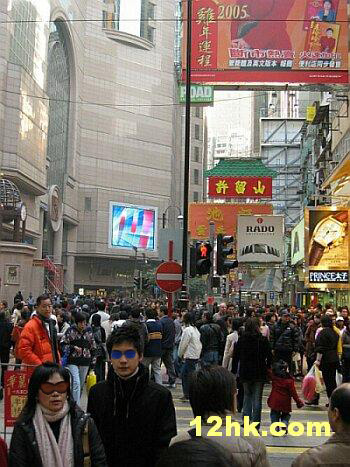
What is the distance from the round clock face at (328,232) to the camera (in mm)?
22391

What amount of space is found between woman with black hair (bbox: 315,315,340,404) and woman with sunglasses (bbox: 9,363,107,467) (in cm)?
837

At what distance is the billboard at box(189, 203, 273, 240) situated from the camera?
1067 inches

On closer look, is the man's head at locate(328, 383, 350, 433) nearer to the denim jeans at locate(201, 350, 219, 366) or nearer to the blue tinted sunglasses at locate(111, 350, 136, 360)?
the blue tinted sunglasses at locate(111, 350, 136, 360)

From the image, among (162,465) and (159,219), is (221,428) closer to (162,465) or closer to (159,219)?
(162,465)

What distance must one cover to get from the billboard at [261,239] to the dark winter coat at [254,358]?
14457 mm

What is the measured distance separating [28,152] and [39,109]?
196 inches

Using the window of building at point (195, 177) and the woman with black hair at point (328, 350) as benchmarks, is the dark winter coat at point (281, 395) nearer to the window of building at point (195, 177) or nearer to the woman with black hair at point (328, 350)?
the woman with black hair at point (328, 350)

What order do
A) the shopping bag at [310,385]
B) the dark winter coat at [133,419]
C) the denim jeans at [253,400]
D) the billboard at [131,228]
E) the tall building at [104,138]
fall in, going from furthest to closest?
the billboard at [131,228], the tall building at [104,138], the shopping bag at [310,385], the denim jeans at [253,400], the dark winter coat at [133,419]

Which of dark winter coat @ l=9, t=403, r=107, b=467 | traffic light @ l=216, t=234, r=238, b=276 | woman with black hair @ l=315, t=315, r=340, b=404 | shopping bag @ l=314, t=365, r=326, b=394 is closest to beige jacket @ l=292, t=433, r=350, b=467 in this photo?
dark winter coat @ l=9, t=403, r=107, b=467

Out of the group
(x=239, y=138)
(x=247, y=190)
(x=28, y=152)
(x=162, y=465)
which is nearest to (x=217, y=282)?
(x=247, y=190)

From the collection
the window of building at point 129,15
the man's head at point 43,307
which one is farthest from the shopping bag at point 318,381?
the window of building at point 129,15

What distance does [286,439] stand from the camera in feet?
29.2

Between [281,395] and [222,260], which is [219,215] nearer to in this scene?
[222,260]

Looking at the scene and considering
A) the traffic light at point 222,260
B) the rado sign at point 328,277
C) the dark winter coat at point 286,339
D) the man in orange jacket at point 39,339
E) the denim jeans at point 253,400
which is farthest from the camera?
the rado sign at point 328,277
